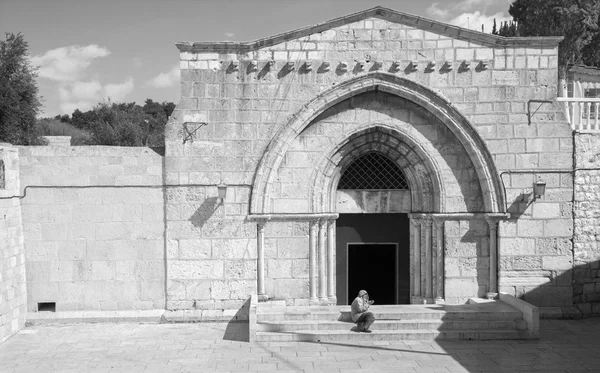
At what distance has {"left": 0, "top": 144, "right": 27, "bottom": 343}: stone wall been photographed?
10117 mm

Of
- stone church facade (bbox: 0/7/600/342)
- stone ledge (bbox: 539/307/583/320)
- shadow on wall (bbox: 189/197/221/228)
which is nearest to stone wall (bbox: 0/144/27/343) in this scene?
stone church facade (bbox: 0/7/600/342)

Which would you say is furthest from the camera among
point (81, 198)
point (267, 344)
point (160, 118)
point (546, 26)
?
point (160, 118)

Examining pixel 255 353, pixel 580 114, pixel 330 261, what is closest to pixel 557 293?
pixel 580 114

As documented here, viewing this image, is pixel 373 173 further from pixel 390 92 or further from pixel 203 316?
pixel 203 316

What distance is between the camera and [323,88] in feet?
36.9

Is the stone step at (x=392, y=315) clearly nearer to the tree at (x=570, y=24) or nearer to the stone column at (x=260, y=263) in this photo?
the stone column at (x=260, y=263)

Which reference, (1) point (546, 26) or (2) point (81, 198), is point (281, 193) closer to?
(2) point (81, 198)

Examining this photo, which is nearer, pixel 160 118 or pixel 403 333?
pixel 403 333

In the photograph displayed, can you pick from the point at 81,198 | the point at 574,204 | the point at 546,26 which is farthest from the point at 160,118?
the point at 574,204

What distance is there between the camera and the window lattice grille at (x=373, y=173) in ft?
39.9

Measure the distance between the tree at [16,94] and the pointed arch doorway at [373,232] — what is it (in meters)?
15.1

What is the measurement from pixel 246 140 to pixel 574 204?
272 inches

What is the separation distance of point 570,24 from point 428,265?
22.9 meters

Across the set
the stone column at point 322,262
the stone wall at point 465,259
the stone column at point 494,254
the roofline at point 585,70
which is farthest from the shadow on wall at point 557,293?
the roofline at point 585,70
